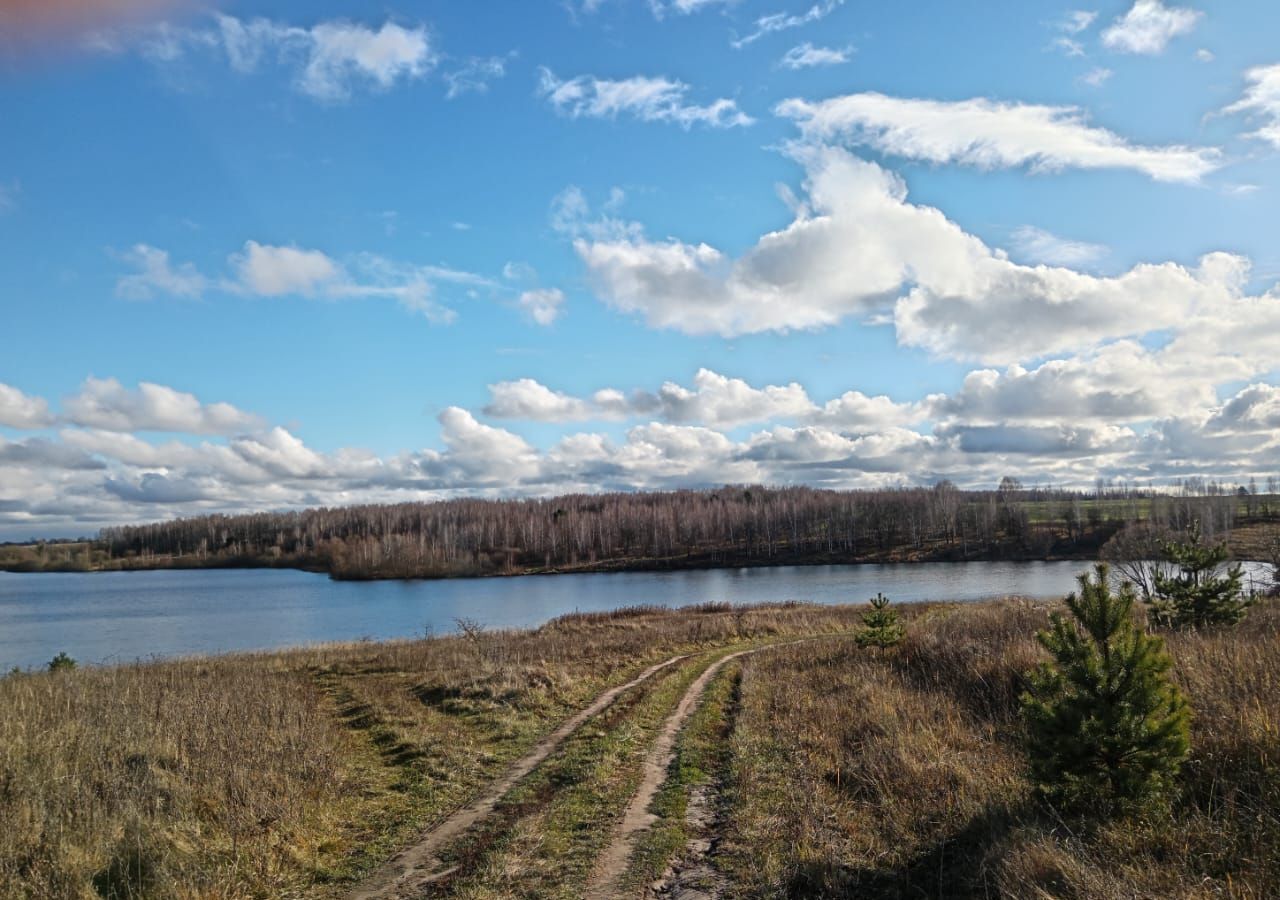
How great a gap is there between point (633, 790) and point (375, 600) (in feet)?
251

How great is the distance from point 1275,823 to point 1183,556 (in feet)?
47.8

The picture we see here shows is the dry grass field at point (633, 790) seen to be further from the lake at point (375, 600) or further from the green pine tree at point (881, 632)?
the lake at point (375, 600)

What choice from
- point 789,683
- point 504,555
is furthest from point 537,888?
point 504,555

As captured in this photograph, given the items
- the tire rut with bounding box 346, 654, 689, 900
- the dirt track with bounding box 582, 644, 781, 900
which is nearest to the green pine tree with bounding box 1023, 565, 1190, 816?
the dirt track with bounding box 582, 644, 781, 900

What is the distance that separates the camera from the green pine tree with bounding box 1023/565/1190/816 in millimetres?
7457

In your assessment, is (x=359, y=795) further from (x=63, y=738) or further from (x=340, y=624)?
(x=340, y=624)

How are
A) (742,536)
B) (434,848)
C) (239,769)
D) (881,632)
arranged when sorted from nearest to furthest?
(434,848), (239,769), (881,632), (742,536)

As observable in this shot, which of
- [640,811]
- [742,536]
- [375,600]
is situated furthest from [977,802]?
[742,536]

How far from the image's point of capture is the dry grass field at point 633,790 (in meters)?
7.39

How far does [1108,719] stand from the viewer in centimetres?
761

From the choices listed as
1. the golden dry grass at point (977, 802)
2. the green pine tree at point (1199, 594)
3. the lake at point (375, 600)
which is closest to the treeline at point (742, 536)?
the lake at point (375, 600)

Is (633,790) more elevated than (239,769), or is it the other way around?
(239,769)

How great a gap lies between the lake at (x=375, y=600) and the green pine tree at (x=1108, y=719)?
35452 mm

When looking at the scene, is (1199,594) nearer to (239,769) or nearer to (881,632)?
(881,632)
